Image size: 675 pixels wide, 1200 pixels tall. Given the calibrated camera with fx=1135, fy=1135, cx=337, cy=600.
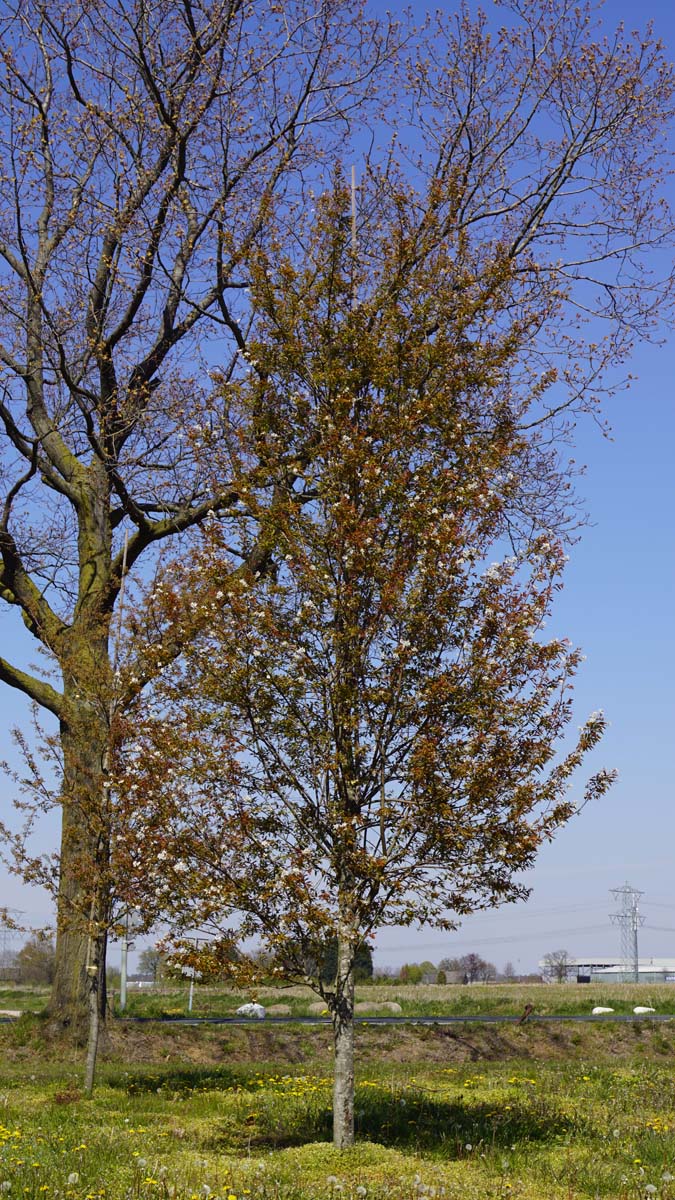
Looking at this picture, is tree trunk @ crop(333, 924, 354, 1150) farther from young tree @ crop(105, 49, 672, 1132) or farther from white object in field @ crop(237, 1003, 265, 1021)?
white object in field @ crop(237, 1003, 265, 1021)

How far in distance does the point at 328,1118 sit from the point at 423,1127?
958 millimetres

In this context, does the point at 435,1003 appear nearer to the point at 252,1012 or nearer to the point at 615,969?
the point at 252,1012

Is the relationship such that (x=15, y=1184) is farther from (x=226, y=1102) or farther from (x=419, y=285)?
(x=419, y=285)

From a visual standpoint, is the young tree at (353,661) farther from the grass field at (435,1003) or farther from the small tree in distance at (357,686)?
the grass field at (435,1003)

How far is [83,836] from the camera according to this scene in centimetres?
1387

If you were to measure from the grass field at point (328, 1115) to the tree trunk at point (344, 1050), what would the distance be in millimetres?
207

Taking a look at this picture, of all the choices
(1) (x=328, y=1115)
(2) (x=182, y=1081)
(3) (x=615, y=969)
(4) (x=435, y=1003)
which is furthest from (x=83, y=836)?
(3) (x=615, y=969)

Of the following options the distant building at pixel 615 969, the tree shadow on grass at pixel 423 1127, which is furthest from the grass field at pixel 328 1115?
the distant building at pixel 615 969

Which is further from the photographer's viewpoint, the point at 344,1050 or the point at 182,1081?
the point at 182,1081

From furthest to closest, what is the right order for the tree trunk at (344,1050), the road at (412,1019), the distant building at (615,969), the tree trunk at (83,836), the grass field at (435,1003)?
the distant building at (615,969), the grass field at (435,1003), the road at (412,1019), the tree trunk at (83,836), the tree trunk at (344,1050)

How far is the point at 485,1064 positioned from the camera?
52.2 feet

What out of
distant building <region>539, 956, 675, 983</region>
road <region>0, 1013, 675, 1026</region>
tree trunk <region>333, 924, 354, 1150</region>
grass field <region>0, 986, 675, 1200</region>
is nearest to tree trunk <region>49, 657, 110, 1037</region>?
grass field <region>0, 986, 675, 1200</region>

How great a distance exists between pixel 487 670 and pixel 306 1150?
13.9ft

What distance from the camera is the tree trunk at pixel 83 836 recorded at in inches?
524
